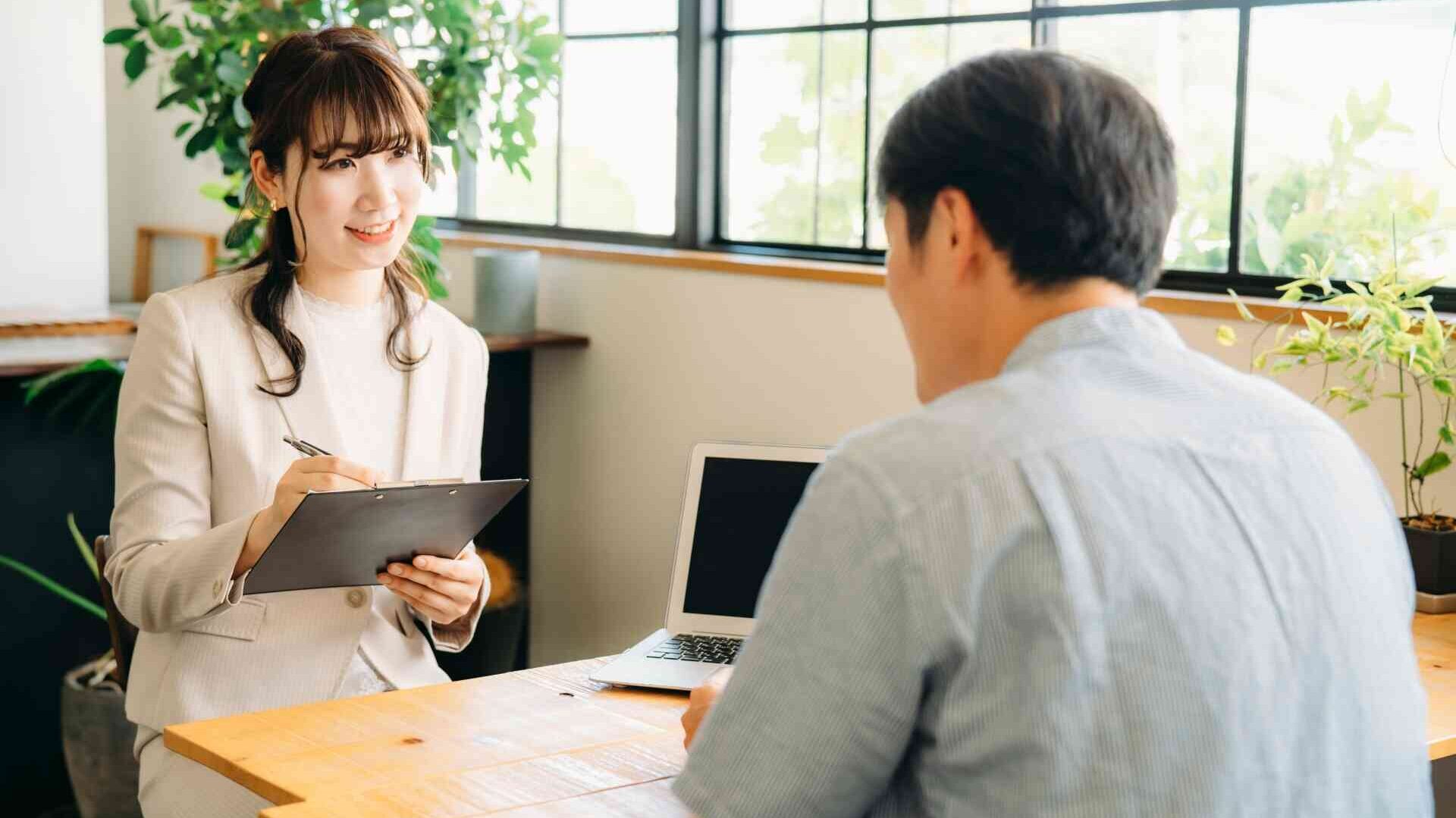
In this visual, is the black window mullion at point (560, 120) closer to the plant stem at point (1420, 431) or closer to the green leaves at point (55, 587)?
the green leaves at point (55, 587)

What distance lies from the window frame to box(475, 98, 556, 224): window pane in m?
0.02

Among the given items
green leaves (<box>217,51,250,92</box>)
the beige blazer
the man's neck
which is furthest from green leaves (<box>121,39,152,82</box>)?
the man's neck

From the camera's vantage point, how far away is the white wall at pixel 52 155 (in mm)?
4531

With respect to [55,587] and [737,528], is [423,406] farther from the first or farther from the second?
[55,587]

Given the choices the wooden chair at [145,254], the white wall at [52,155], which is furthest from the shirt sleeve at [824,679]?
the wooden chair at [145,254]

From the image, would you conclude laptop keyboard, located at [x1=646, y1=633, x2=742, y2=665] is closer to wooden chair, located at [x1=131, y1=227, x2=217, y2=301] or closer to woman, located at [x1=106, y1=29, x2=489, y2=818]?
woman, located at [x1=106, y1=29, x2=489, y2=818]

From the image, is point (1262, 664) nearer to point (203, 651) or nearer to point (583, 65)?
point (203, 651)

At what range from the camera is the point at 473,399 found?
212 cm

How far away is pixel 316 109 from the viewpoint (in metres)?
1.89

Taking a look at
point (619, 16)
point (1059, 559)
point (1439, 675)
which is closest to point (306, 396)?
point (1059, 559)

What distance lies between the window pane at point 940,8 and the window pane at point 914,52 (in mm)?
25

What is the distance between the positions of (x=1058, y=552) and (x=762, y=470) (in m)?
1.13

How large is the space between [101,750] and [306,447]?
1.62 meters

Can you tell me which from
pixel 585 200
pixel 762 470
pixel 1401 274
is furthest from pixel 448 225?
pixel 1401 274
